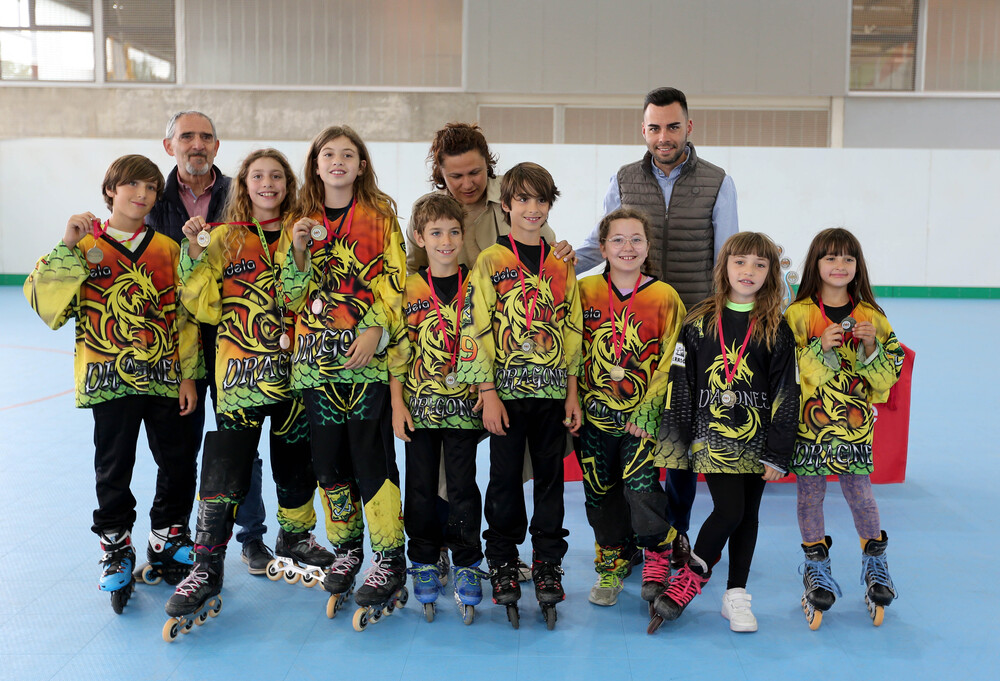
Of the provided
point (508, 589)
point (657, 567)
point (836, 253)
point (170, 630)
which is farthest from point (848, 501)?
point (170, 630)

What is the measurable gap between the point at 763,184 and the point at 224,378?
926cm

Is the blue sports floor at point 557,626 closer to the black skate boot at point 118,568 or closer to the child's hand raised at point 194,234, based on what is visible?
the black skate boot at point 118,568

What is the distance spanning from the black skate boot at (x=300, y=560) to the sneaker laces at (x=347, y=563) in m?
0.15

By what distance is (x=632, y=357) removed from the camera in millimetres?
2473

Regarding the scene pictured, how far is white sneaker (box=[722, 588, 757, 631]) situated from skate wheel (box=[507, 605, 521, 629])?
62 cm

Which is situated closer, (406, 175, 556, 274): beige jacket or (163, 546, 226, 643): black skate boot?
(163, 546, 226, 643): black skate boot

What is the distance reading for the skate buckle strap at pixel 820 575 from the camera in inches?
96.0

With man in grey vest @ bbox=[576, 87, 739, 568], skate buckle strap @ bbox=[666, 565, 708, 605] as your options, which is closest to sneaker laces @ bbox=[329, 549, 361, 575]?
skate buckle strap @ bbox=[666, 565, 708, 605]

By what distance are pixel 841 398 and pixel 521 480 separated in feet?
3.22

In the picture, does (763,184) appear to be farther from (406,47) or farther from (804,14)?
(406,47)

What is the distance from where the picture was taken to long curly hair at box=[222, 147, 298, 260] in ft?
8.11

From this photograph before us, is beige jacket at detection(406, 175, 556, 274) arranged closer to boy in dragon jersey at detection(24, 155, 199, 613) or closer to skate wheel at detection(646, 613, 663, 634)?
boy in dragon jersey at detection(24, 155, 199, 613)

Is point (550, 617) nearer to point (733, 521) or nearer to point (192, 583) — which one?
point (733, 521)

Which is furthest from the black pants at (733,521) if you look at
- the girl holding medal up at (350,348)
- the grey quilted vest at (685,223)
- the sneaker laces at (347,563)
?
the sneaker laces at (347,563)
